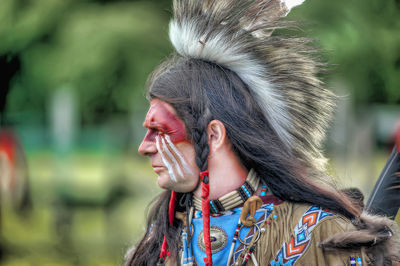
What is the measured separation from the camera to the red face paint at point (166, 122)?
2082mm

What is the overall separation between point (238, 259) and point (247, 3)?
1062mm

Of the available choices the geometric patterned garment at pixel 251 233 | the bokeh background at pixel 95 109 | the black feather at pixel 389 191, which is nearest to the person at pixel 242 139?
the geometric patterned garment at pixel 251 233

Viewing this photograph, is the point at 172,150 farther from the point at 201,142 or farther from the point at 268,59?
the point at 268,59

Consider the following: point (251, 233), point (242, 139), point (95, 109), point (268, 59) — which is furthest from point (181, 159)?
point (95, 109)

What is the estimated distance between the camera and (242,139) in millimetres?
2059

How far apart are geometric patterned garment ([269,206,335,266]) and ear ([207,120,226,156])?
44 centimetres

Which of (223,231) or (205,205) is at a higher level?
(205,205)

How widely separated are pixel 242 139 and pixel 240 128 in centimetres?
5

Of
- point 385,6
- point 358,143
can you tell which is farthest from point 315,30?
point 358,143

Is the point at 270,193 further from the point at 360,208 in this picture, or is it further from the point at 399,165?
the point at 399,165

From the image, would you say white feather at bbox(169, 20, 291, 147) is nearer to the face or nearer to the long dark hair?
the long dark hair

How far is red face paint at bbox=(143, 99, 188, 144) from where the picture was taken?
6.83ft

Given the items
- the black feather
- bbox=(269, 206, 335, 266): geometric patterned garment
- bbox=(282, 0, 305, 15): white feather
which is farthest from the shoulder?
bbox=(282, 0, 305, 15): white feather

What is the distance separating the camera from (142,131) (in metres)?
7.26
